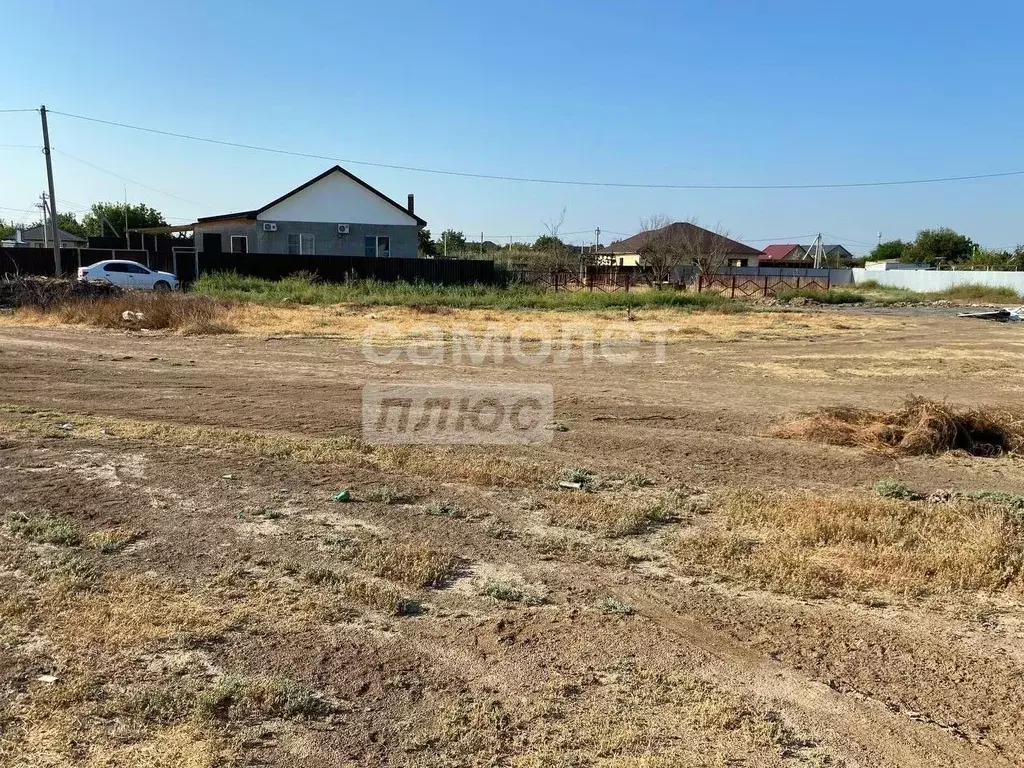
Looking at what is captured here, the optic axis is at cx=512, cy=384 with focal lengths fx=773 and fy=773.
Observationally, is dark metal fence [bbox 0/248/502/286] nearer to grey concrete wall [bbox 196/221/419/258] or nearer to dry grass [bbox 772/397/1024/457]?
grey concrete wall [bbox 196/221/419/258]

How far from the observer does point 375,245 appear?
39375mm

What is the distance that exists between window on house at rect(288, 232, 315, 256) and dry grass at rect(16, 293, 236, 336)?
17017 mm

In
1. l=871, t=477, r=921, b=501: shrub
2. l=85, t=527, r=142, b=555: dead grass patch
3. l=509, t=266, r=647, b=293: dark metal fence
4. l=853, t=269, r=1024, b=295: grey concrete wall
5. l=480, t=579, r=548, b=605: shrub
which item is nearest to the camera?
l=480, t=579, r=548, b=605: shrub

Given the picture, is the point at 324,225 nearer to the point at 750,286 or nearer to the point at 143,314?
the point at 143,314

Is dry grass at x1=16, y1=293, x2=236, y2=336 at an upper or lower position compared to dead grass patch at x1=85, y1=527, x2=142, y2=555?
upper

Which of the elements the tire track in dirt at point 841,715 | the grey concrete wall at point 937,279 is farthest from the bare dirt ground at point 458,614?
the grey concrete wall at point 937,279

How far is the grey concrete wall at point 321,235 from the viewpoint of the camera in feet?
122

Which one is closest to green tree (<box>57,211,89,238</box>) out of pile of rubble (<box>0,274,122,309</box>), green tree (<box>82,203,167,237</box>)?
green tree (<box>82,203,167,237</box>)

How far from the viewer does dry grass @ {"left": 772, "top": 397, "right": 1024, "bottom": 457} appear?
7750 mm

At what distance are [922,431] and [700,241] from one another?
170 ft

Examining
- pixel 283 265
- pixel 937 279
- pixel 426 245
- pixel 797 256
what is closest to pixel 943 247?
pixel 797 256

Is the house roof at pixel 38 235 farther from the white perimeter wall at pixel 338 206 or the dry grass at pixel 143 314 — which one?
the dry grass at pixel 143 314

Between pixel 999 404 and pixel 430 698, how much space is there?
33.2ft

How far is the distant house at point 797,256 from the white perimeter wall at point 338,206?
53.7 metres
